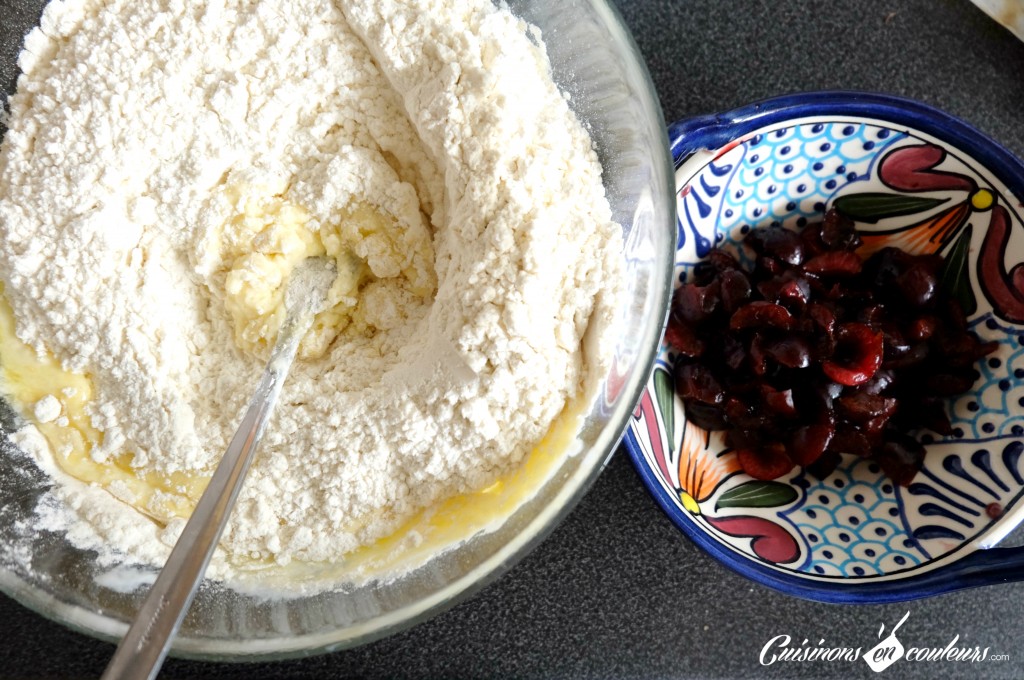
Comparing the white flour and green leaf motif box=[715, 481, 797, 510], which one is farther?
green leaf motif box=[715, 481, 797, 510]

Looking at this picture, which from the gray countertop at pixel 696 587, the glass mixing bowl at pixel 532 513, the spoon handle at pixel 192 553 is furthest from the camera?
the gray countertop at pixel 696 587

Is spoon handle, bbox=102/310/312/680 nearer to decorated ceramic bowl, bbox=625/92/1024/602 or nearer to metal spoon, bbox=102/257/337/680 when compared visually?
metal spoon, bbox=102/257/337/680

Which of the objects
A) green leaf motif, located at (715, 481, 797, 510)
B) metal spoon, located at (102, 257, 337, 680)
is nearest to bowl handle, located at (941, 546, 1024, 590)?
green leaf motif, located at (715, 481, 797, 510)

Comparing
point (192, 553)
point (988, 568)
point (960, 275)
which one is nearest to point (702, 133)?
point (960, 275)

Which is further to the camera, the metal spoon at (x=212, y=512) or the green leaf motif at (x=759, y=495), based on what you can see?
the green leaf motif at (x=759, y=495)

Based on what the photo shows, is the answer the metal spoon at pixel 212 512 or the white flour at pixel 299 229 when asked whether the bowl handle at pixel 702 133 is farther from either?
the metal spoon at pixel 212 512

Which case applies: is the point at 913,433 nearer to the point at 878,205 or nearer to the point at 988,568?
the point at 988,568

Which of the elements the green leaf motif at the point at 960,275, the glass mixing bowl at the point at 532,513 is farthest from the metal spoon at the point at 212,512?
the green leaf motif at the point at 960,275
